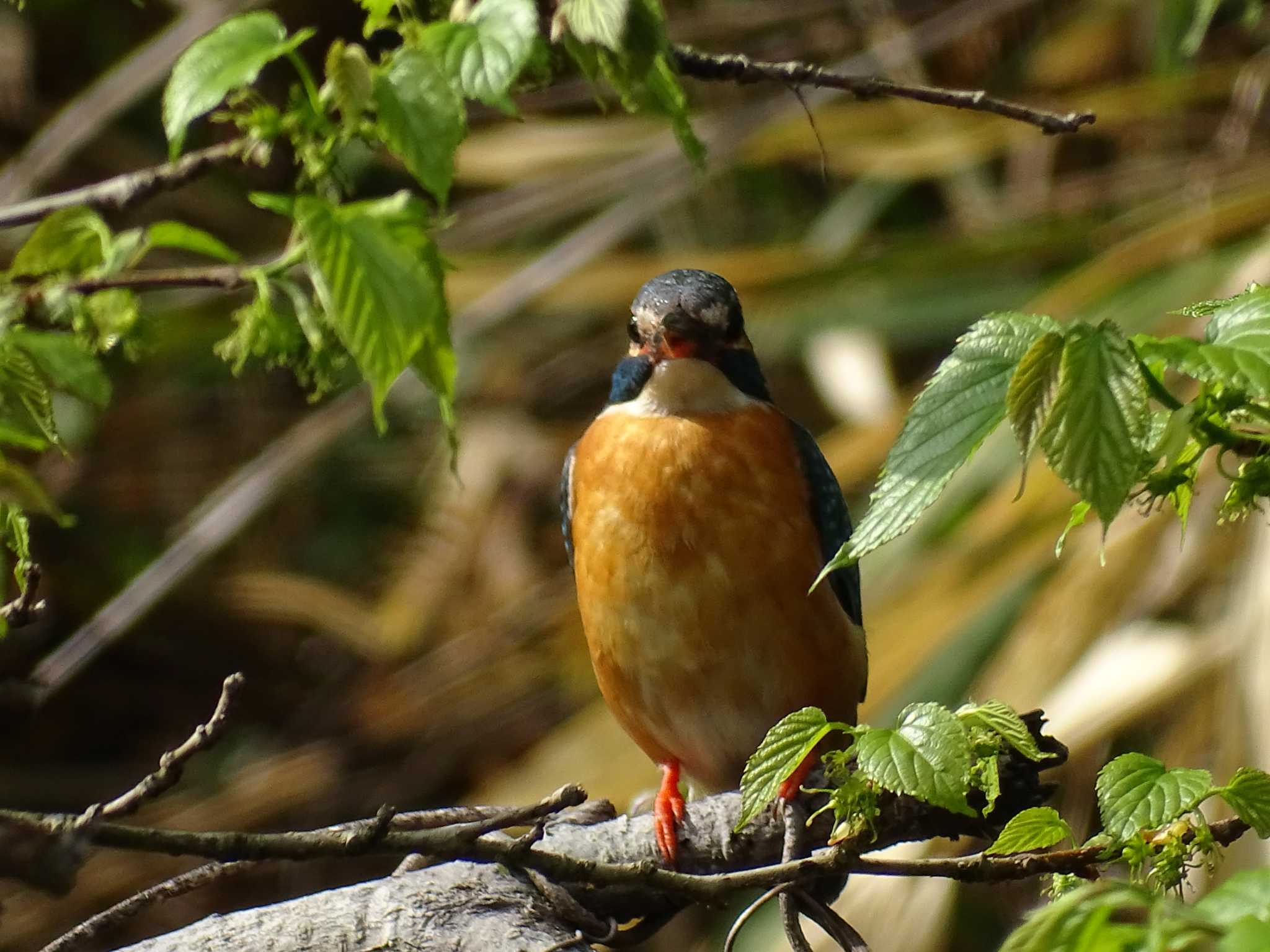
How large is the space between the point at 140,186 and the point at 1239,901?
4.45 feet

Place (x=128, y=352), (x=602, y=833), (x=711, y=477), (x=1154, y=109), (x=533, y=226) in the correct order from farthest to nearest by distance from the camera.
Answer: (x=533, y=226) → (x=1154, y=109) → (x=711, y=477) → (x=602, y=833) → (x=128, y=352)

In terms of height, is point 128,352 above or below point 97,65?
below

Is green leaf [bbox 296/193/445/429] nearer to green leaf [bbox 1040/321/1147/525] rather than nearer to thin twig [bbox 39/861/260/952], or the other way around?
thin twig [bbox 39/861/260/952]

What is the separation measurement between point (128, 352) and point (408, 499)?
3556mm

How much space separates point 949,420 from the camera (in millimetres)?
1232

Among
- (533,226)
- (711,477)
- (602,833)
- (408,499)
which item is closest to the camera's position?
(602,833)

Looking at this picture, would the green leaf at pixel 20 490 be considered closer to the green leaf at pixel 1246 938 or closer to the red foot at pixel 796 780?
the red foot at pixel 796 780

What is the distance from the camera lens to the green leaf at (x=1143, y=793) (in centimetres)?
124

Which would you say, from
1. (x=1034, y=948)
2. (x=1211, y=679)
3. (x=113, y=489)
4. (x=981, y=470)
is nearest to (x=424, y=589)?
(x=113, y=489)

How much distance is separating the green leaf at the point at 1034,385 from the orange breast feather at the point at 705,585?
1371mm

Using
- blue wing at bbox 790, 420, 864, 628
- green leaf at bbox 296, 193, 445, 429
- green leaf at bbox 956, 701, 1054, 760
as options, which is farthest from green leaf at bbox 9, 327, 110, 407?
blue wing at bbox 790, 420, 864, 628

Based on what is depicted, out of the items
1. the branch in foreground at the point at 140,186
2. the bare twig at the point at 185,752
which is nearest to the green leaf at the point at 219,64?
the branch in foreground at the point at 140,186

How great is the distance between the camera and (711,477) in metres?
2.61

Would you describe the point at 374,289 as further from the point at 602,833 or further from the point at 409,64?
the point at 602,833
